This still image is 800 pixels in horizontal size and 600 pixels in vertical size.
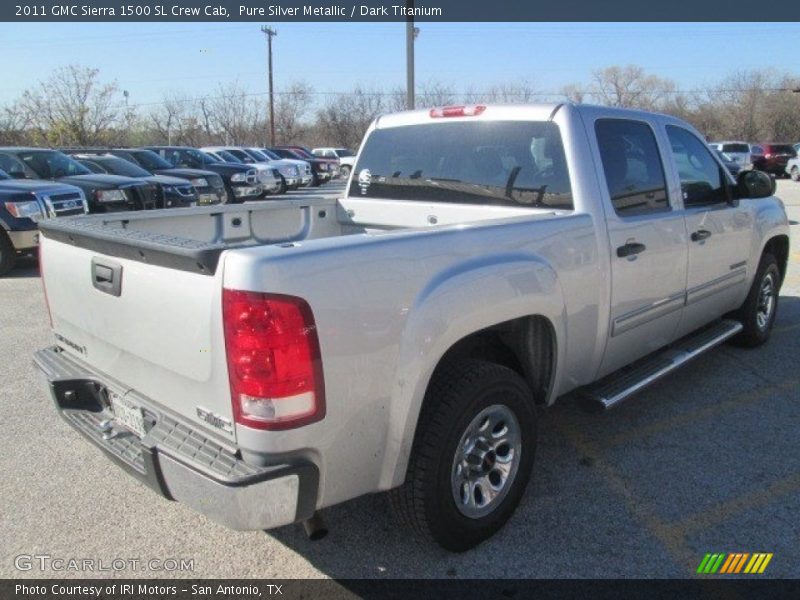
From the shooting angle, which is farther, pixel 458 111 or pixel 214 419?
pixel 458 111

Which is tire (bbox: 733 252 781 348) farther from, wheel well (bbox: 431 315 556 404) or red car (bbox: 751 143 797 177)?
red car (bbox: 751 143 797 177)

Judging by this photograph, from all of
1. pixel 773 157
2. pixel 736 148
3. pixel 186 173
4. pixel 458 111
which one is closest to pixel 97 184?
pixel 186 173

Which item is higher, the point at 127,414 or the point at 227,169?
the point at 227,169

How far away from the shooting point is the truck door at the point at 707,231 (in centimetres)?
408

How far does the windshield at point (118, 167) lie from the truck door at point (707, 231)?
1189 cm

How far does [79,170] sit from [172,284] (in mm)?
10911

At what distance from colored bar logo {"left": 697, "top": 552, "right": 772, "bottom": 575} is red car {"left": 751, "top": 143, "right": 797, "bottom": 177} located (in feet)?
108

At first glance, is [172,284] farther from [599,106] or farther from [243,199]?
[243,199]

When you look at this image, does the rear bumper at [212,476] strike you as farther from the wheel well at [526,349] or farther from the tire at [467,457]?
the wheel well at [526,349]

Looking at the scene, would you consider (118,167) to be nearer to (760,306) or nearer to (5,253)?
(5,253)

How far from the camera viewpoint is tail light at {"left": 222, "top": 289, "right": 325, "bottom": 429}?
1.99 metres

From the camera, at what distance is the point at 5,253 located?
887 centimetres

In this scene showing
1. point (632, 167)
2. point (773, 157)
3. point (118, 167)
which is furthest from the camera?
point (773, 157)

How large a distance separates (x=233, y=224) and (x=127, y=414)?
65.3 inches
